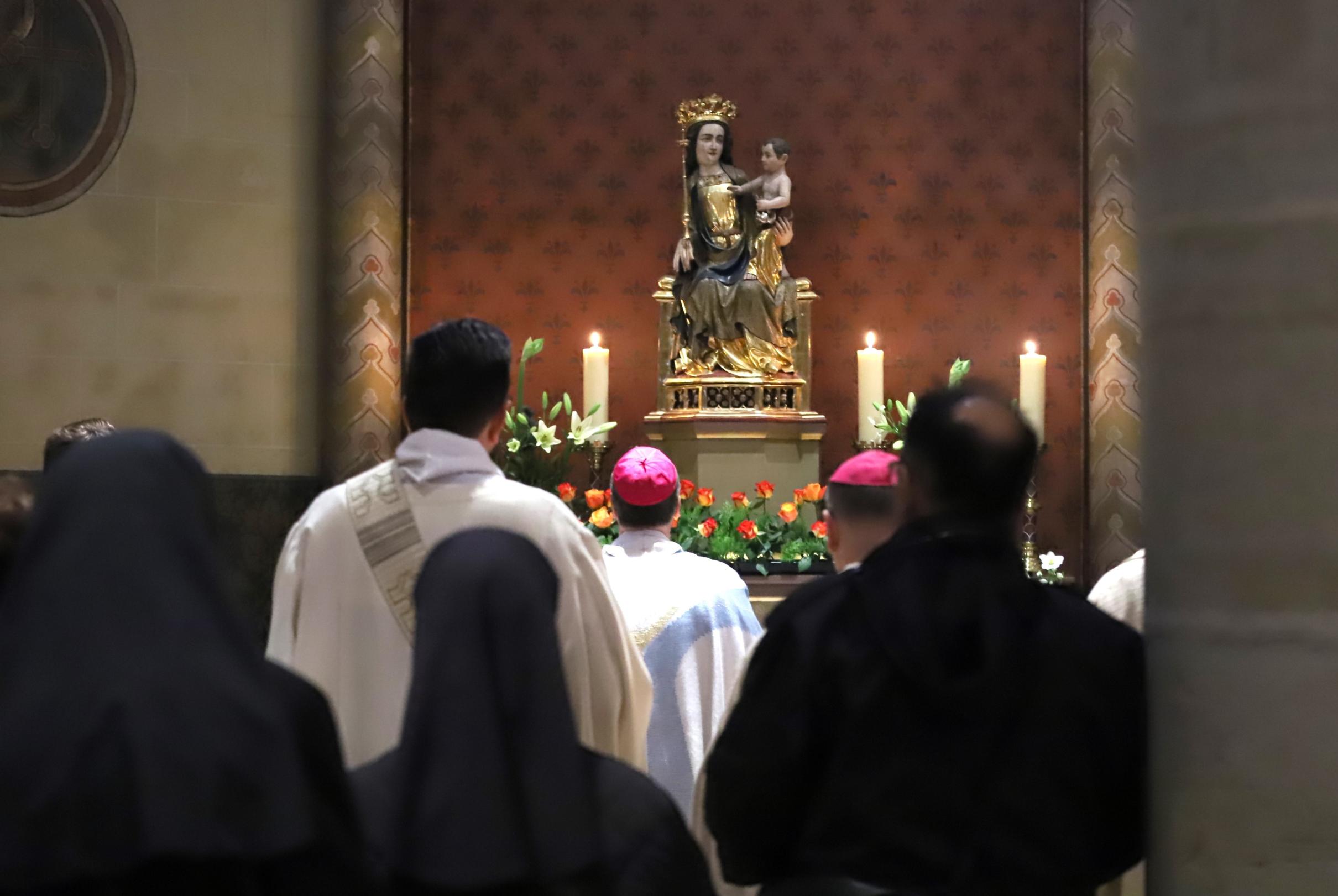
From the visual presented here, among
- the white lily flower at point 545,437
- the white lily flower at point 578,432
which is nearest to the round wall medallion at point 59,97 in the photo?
the white lily flower at point 545,437

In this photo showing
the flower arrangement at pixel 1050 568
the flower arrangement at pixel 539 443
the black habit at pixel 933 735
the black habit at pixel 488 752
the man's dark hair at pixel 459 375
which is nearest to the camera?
the black habit at pixel 488 752

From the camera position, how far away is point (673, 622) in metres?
3.87

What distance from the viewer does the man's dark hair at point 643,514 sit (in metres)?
3.93

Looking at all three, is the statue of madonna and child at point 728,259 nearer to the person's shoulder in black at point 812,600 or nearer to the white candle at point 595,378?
the white candle at point 595,378

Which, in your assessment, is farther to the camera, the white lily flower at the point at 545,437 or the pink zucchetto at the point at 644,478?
the white lily flower at the point at 545,437

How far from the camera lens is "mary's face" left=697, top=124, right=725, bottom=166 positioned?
297 inches

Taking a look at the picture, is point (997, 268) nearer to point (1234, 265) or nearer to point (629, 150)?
point (629, 150)

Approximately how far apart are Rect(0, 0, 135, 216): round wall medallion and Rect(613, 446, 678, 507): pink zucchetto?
16.0 ft

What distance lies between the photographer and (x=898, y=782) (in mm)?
1958

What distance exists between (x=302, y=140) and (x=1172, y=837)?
6872 millimetres

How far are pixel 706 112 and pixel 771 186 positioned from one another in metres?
0.47

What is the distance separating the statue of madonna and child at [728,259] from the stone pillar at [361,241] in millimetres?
1522

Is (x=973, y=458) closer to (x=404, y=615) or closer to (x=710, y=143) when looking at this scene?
(x=404, y=615)

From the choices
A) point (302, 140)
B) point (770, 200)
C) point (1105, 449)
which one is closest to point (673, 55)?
point (770, 200)
